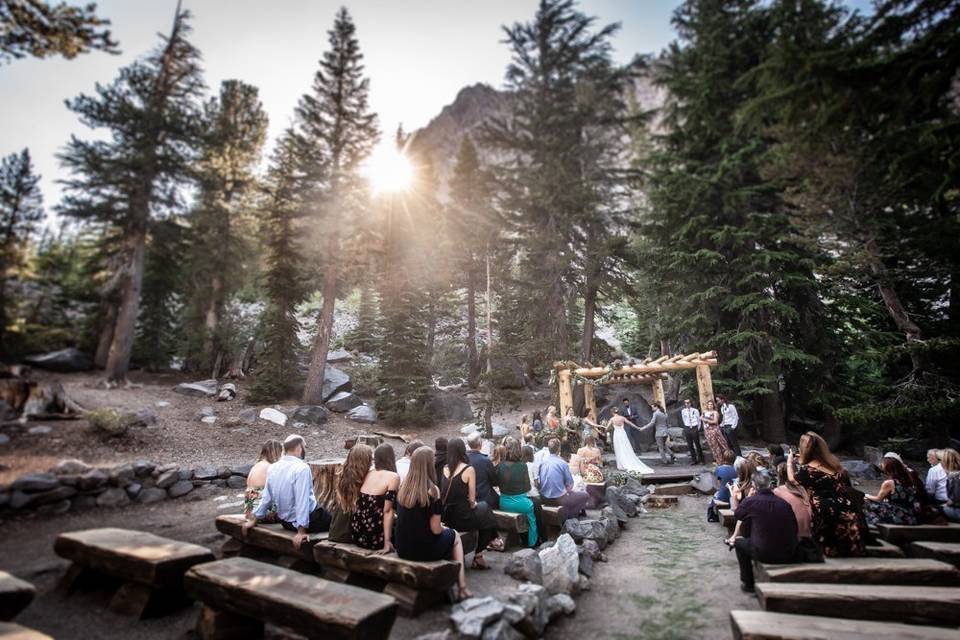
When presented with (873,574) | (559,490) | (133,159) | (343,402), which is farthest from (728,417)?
(133,159)

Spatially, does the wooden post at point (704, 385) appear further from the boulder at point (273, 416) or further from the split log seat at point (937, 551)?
the boulder at point (273, 416)

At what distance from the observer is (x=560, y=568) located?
15.8 feet

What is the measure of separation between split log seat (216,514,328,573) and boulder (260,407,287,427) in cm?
877

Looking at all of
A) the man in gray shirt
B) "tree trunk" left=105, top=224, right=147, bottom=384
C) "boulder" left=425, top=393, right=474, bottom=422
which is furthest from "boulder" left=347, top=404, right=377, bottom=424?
the man in gray shirt

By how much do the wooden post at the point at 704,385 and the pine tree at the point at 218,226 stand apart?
60.8 ft

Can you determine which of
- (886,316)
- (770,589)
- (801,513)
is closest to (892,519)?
(801,513)

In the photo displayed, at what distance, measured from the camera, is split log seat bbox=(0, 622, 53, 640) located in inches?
98.1

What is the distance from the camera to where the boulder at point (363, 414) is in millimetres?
15781

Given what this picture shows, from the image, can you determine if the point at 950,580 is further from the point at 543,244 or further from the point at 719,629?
the point at 543,244

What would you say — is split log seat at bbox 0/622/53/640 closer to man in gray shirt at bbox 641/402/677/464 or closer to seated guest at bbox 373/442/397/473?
seated guest at bbox 373/442/397/473

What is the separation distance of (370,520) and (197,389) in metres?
13.6

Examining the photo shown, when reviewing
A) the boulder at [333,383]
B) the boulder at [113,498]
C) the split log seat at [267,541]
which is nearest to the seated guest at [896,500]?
the split log seat at [267,541]

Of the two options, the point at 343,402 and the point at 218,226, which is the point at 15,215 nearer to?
the point at 343,402

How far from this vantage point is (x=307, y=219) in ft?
56.0
